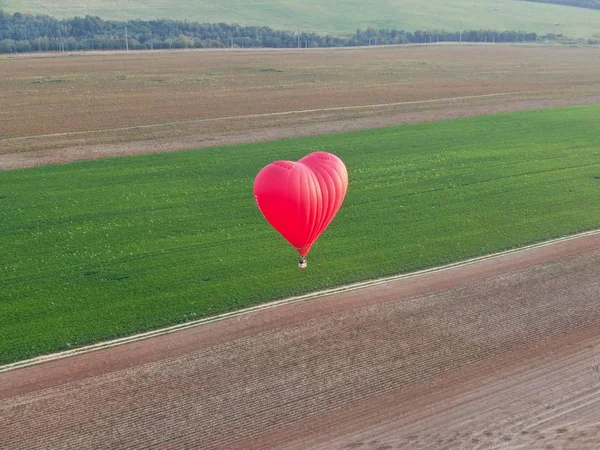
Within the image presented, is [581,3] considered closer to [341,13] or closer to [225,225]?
[341,13]

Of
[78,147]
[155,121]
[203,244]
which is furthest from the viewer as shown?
[155,121]

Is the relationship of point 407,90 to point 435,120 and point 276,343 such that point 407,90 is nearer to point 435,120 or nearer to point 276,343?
point 435,120

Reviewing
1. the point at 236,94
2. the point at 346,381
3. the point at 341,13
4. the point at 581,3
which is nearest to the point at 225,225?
the point at 346,381

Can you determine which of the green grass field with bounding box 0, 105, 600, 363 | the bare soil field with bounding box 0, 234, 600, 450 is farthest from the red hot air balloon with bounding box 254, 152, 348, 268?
the green grass field with bounding box 0, 105, 600, 363

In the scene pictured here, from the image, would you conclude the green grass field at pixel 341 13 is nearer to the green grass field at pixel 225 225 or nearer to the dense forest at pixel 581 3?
the dense forest at pixel 581 3

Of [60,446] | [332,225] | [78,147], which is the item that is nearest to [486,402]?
[60,446]

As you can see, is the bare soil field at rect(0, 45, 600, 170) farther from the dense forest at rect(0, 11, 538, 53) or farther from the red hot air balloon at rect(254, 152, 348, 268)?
the red hot air balloon at rect(254, 152, 348, 268)
